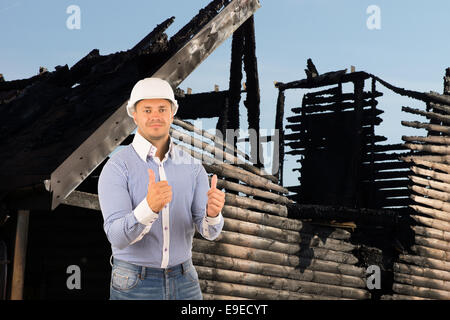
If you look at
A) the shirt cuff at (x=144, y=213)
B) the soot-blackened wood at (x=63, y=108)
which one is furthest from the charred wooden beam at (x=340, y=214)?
the shirt cuff at (x=144, y=213)

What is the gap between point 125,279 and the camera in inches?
155

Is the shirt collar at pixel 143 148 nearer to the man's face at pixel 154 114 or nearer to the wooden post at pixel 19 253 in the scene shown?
the man's face at pixel 154 114

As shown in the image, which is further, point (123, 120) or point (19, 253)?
point (123, 120)

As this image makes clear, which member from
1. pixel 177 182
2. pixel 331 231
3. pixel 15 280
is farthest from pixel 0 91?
pixel 177 182

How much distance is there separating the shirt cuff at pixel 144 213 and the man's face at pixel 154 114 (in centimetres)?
53

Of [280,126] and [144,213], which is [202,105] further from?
[144,213]

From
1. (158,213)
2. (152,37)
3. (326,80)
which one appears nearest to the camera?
(158,213)

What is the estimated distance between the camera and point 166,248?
3.96 m

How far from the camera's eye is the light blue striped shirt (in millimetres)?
3797

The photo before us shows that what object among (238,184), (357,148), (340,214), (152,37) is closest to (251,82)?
(238,184)

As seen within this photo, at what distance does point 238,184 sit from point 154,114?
7.55 metres

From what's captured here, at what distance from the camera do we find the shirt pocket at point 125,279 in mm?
3922
